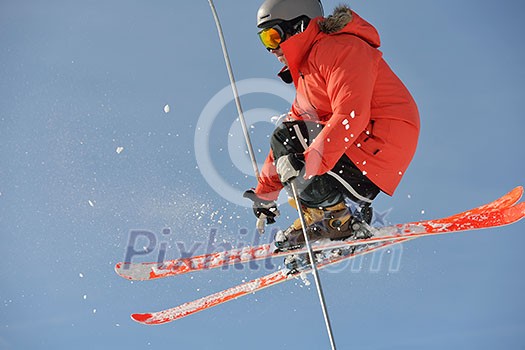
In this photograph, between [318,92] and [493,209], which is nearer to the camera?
[318,92]

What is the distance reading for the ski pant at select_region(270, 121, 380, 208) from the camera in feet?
12.5

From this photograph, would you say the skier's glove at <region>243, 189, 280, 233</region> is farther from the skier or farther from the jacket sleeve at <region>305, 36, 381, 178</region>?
the jacket sleeve at <region>305, 36, 381, 178</region>

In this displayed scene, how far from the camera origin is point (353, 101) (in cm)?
350

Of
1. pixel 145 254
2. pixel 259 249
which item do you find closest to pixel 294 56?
pixel 259 249

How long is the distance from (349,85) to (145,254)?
118 inches

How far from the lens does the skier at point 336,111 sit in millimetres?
3537

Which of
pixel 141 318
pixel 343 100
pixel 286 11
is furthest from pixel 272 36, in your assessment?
pixel 141 318

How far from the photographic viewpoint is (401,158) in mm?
3857

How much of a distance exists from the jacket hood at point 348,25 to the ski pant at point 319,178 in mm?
601

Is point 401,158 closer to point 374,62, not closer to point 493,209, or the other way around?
point 374,62

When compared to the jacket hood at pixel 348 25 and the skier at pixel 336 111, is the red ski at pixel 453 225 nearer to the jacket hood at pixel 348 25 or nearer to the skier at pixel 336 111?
the skier at pixel 336 111

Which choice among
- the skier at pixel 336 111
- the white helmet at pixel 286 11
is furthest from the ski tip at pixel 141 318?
the white helmet at pixel 286 11

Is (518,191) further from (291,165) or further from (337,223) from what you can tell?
(291,165)

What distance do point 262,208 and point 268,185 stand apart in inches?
7.0
